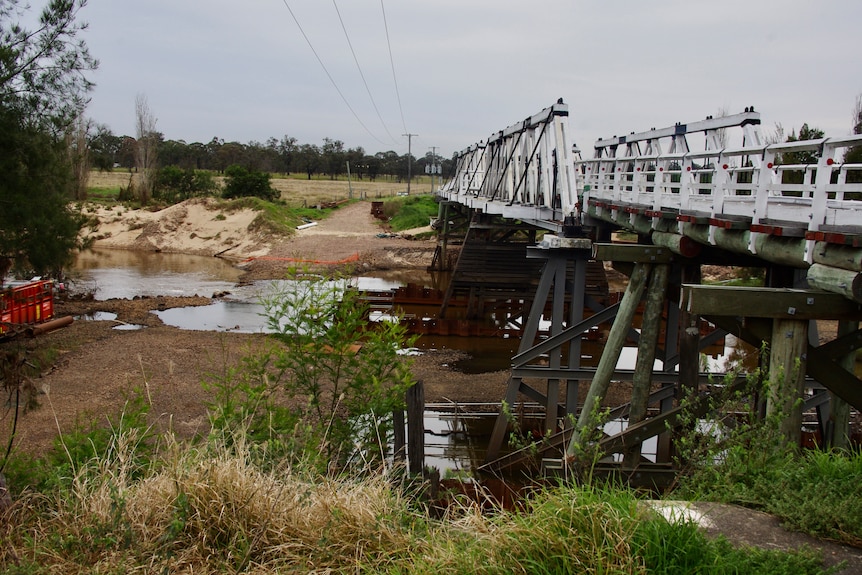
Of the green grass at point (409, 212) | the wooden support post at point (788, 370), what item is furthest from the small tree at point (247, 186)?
the wooden support post at point (788, 370)

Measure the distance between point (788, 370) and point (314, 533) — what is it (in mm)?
3385

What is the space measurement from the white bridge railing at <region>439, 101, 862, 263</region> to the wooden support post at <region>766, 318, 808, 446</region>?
2.23 ft

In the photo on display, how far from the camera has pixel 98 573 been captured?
4027mm

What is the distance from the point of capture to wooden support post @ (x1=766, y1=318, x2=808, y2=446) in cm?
530

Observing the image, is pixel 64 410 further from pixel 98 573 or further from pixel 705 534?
pixel 705 534

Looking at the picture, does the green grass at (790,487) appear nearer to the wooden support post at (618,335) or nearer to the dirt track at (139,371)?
the wooden support post at (618,335)

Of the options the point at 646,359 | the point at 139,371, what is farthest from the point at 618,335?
the point at 139,371

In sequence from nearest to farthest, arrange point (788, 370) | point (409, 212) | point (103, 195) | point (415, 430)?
1. point (788, 370)
2. point (415, 430)
3. point (409, 212)
4. point (103, 195)

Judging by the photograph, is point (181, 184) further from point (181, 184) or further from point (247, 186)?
point (247, 186)

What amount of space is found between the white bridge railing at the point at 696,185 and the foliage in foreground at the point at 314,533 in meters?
2.77

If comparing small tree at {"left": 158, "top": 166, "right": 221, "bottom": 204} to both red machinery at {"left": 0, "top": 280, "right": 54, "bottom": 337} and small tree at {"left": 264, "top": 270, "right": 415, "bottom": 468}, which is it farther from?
small tree at {"left": 264, "top": 270, "right": 415, "bottom": 468}

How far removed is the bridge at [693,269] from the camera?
213 inches

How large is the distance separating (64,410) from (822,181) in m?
13.0

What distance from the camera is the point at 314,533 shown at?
437 cm
